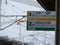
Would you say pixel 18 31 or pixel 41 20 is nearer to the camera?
pixel 41 20

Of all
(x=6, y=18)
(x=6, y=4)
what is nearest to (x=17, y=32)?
(x=6, y=18)

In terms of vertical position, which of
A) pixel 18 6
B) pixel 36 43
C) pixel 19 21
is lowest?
pixel 36 43

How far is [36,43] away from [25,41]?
0.27m

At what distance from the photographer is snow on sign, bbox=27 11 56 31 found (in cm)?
174

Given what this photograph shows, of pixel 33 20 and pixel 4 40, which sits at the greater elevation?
pixel 33 20

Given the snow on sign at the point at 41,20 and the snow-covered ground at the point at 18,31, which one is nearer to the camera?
the snow on sign at the point at 41,20

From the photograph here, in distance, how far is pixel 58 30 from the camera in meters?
1.15

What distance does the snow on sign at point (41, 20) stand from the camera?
1.74m

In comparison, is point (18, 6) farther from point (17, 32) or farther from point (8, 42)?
point (8, 42)

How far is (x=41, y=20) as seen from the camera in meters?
1.83

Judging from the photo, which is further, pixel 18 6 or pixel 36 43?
pixel 18 6

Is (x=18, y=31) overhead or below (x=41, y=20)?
below

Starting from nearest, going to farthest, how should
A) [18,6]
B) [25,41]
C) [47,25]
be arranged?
1. [47,25]
2. [25,41]
3. [18,6]

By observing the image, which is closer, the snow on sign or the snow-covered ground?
the snow on sign
